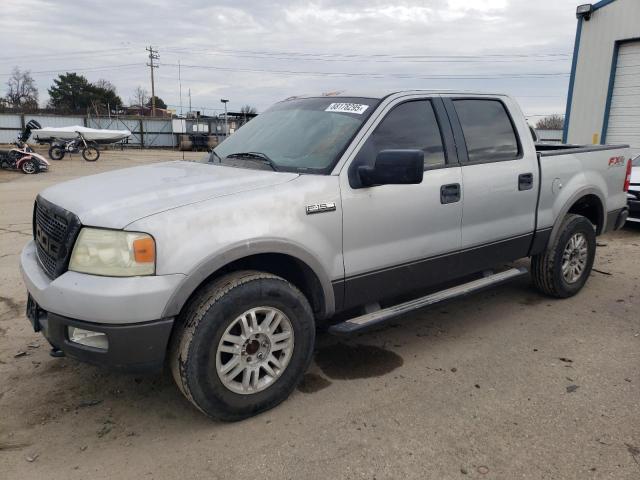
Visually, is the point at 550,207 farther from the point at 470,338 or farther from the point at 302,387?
the point at 302,387

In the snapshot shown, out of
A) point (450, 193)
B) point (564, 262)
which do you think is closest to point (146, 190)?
point (450, 193)

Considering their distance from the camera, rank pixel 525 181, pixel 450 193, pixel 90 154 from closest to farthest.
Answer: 1. pixel 450 193
2. pixel 525 181
3. pixel 90 154

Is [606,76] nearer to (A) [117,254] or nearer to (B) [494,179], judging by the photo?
(B) [494,179]

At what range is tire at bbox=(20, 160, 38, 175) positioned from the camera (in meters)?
18.7

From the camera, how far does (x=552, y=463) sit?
2.57 m

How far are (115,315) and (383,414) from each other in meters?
1.60

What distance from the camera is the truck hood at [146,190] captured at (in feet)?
8.66

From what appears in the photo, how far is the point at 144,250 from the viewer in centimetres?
251

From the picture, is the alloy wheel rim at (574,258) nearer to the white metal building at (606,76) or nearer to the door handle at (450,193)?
the door handle at (450,193)

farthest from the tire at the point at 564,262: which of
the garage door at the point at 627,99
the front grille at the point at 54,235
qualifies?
the garage door at the point at 627,99

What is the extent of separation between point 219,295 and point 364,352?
1541 mm

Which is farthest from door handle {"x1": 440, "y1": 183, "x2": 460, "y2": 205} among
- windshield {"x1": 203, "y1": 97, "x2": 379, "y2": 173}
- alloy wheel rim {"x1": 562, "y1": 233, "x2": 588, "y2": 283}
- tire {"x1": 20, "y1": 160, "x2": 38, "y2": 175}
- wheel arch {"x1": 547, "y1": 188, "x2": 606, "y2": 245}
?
tire {"x1": 20, "y1": 160, "x2": 38, "y2": 175}

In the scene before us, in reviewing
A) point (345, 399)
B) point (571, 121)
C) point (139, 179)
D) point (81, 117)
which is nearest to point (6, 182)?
point (139, 179)

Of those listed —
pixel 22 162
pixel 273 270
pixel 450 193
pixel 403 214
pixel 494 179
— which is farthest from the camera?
pixel 22 162
